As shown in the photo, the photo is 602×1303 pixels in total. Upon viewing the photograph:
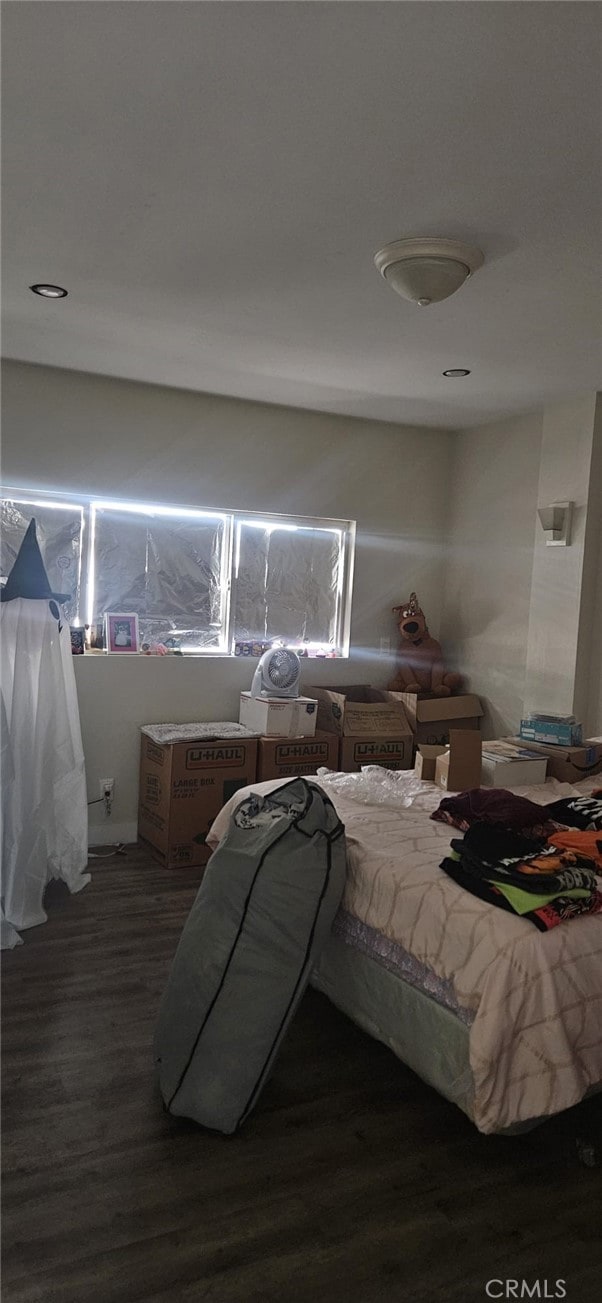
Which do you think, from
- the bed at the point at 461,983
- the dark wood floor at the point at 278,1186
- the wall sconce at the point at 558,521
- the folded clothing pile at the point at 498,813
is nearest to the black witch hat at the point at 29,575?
the dark wood floor at the point at 278,1186

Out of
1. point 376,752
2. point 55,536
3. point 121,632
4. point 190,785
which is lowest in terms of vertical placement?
point 190,785

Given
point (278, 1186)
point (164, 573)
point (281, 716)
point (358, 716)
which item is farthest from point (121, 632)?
point (278, 1186)

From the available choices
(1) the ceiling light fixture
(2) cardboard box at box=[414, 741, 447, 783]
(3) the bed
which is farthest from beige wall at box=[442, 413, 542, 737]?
(3) the bed

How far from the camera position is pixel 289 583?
4988 mm

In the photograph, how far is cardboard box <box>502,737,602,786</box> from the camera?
352 cm

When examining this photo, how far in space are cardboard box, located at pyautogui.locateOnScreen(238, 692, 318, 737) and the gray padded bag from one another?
1.99m

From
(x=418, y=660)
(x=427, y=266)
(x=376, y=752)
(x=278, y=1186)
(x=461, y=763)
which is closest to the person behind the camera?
(x=278, y=1186)

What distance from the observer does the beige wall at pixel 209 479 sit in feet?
13.8

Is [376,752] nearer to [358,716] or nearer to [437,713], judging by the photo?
[358,716]

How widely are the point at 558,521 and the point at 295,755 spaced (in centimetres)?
185

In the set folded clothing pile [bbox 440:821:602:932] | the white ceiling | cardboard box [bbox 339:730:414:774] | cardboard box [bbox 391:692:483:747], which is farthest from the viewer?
cardboard box [bbox 391:692:483:747]

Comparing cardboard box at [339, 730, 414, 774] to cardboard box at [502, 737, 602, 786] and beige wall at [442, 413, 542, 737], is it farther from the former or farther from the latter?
cardboard box at [502, 737, 602, 786]

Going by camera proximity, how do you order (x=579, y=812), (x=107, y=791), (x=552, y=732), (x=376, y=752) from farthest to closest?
(x=376, y=752) < (x=107, y=791) < (x=552, y=732) < (x=579, y=812)

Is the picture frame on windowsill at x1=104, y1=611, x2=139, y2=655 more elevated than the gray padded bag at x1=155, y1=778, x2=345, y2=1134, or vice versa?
the picture frame on windowsill at x1=104, y1=611, x2=139, y2=655
